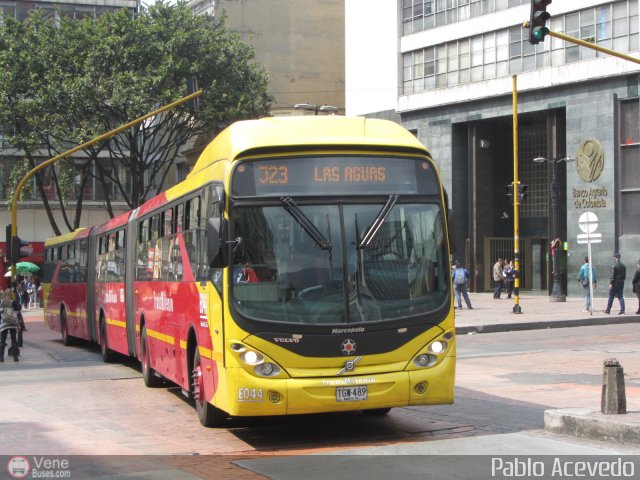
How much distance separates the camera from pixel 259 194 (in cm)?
1016

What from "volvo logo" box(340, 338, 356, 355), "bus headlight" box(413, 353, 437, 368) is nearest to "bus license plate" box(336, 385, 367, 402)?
"volvo logo" box(340, 338, 356, 355)

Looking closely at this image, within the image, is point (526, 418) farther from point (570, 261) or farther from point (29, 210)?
point (29, 210)

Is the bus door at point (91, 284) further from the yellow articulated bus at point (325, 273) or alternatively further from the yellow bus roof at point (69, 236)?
the yellow articulated bus at point (325, 273)

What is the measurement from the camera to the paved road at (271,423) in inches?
379

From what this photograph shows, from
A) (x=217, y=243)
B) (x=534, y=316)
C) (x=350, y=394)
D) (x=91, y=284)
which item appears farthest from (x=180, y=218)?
(x=534, y=316)

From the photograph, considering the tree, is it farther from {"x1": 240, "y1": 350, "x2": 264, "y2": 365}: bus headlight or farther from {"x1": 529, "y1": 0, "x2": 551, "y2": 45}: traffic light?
{"x1": 240, "y1": 350, "x2": 264, "y2": 365}: bus headlight

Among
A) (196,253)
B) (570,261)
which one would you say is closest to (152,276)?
(196,253)

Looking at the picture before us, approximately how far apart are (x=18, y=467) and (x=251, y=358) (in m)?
2.35

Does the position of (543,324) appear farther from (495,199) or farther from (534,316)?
(495,199)

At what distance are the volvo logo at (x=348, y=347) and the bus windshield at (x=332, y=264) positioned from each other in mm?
196

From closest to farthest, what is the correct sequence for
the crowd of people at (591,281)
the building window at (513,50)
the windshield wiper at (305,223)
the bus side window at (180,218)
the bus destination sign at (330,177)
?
the windshield wiper at (305,223) → the bus destination sign at (330,177) → the bus side window at (180,218) → the crowd of people at (591,281) → the building window at (513,50)

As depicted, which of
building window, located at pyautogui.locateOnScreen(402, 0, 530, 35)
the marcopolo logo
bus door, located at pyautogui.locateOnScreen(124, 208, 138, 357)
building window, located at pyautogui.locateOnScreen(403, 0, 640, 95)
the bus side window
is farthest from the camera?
building window, located at pyautogui.locateOnScreen(402, 0, 530, 35)

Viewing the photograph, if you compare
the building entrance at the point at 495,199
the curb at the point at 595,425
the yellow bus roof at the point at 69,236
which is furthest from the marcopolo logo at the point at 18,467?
the building entrance at the point at 495,199

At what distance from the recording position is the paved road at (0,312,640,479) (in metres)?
9.63
